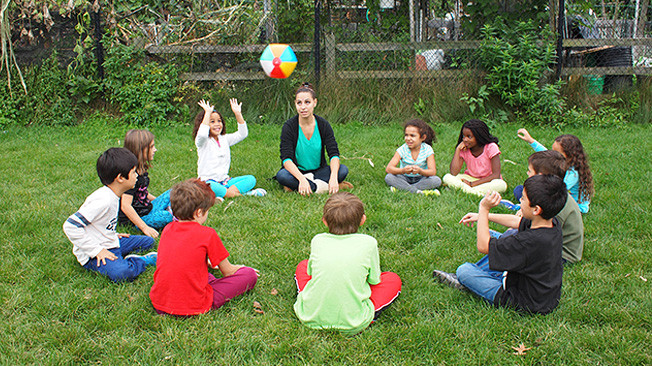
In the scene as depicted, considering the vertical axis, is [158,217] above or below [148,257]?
above

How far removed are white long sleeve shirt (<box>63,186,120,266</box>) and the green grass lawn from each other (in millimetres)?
233

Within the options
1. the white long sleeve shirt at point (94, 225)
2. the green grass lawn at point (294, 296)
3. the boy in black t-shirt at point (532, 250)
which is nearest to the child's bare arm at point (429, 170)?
the green grass lawn at point (294, 296)

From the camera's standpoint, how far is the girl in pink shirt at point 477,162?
561 centimetres

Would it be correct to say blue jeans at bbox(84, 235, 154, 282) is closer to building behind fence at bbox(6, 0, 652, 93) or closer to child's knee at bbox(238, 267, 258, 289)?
child's knee at bbox(238, 267, 258, 289)

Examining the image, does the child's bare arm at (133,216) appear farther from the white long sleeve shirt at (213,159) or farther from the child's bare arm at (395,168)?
the child's bare arm at (395,168)

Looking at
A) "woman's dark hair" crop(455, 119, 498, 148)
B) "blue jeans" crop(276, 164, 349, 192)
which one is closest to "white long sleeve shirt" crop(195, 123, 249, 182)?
"blue jeans" crop(276, 164, 349, 192)

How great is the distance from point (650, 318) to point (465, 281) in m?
1.10

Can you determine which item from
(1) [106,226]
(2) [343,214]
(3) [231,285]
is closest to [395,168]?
(2) [343,214]

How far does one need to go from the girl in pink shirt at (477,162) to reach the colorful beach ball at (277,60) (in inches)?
131

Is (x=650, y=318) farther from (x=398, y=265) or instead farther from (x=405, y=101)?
(x=405, y=101)

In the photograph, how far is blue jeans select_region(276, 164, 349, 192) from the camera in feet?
18.7

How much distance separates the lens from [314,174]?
237 inches

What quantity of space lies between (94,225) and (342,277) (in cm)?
189

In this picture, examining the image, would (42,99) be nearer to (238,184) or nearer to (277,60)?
(277,60)
